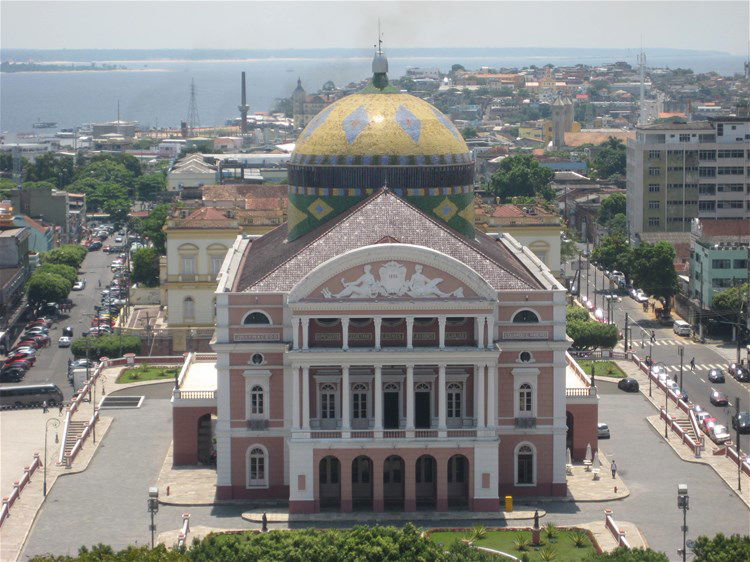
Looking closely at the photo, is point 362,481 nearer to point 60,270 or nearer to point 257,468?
point 257,468

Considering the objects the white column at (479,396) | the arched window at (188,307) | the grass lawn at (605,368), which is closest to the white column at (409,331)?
the white column at (479,396)

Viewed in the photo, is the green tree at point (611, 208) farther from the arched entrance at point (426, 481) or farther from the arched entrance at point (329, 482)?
the arched entrance at point (329, 482)

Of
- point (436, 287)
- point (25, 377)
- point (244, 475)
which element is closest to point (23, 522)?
point (244, 475)

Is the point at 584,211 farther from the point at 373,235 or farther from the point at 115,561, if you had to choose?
the point at 115,561

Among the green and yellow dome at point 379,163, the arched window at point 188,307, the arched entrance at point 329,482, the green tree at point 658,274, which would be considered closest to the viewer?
the arched entrance at point 329,482

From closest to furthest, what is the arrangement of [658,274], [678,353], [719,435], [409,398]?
[409,398] → [719,435] → [678,353] → [658,274]

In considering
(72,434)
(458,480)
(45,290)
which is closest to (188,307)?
(45,290)
